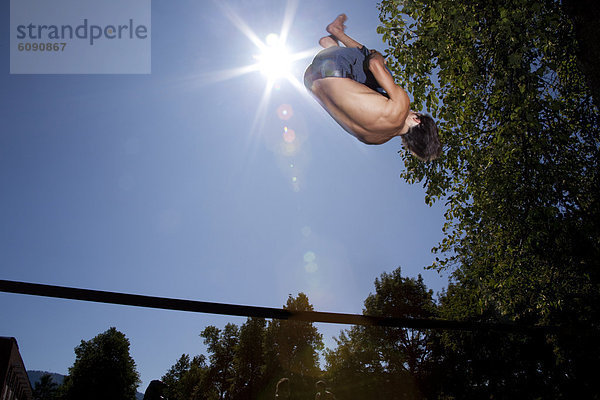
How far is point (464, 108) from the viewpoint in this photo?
6.51 meters

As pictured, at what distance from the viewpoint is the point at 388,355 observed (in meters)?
27.4

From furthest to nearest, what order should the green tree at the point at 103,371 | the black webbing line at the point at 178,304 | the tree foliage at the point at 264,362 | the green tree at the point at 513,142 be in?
the green tree at the point at 103,371 < the tree foliage at the point at 264,362 < the green tree at the point at 513,142 < the black webbing line at the point at 178,304

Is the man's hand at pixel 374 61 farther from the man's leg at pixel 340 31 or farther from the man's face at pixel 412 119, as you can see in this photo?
the man's face at pixel 412 119

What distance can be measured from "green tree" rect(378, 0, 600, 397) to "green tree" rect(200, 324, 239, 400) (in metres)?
40.2

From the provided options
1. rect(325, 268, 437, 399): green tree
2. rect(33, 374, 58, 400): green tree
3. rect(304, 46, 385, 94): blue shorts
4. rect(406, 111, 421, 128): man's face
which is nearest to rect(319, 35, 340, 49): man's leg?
rect(304, 46, 385, 94): blue shorts

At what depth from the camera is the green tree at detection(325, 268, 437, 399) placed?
1037 inches

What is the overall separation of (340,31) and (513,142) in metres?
4.73

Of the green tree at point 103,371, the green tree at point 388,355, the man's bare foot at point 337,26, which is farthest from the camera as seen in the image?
the green tree at point 103,371

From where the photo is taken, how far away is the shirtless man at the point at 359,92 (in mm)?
2492

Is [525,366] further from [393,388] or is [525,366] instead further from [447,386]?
[393,388]

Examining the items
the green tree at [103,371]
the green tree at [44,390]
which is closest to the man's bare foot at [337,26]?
the green tree at [103,371]

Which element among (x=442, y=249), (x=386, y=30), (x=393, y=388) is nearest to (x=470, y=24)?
(x=386, y=30)

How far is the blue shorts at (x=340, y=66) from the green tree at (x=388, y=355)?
2518 cm

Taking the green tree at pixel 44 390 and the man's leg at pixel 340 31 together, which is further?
the green tree at pixel 44 390
